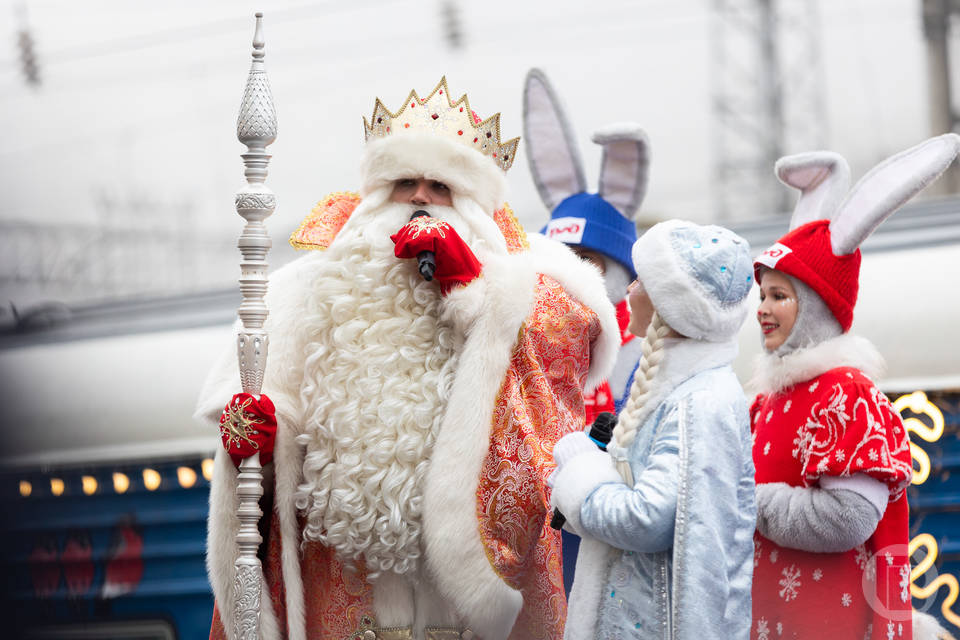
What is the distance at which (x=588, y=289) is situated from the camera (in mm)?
2963

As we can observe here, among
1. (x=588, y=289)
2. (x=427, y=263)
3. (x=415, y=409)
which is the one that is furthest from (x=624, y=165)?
(x=415, y=409)

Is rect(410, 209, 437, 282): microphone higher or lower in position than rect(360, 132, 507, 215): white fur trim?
lower

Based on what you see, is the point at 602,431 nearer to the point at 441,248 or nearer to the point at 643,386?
the point at 643,386

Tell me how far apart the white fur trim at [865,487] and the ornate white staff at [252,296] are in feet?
4.65

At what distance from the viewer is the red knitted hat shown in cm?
283

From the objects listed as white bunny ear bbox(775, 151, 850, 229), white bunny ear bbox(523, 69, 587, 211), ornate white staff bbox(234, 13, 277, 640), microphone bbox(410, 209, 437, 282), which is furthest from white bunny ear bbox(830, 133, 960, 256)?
ornate white staff bbox(234, 13, 277, 640)

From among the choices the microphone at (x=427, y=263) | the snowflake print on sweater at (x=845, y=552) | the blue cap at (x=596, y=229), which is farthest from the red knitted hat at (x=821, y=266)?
the microphone at (x=427, y=263)

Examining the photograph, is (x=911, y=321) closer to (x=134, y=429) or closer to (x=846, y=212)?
(x=846, y=212)

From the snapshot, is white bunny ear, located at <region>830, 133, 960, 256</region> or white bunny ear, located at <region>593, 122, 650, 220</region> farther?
white bunny ear, located at <region>593, 122, 650, 220</region>

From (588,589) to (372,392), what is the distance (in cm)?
73

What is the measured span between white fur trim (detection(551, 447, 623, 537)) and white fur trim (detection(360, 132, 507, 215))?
872 millimetres

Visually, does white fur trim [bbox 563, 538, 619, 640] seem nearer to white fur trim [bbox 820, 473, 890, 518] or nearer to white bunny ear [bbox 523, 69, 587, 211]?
white fur trim [bbox 820, 473, 890, 518]

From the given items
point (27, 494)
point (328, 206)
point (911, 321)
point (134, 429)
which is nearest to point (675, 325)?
point (328, 206)

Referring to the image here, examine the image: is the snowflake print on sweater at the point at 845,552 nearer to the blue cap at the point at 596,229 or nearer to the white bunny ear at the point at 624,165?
the blue cap at the point at 596,229
